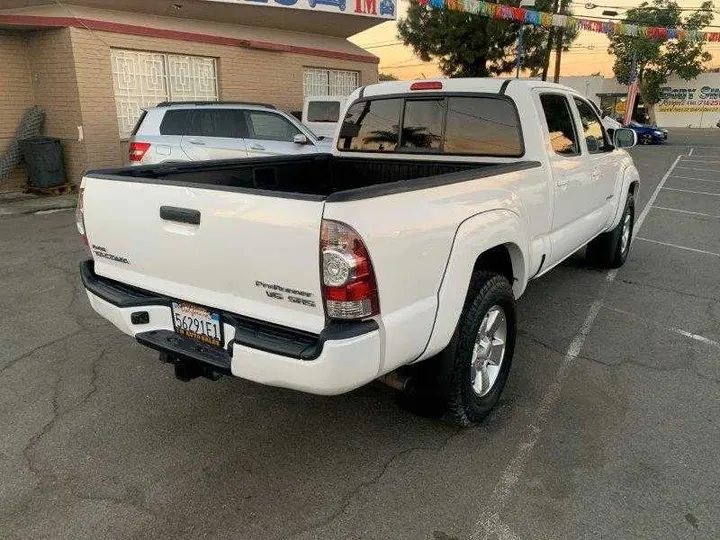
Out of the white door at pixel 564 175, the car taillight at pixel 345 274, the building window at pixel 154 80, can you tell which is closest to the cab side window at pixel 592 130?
the white door at pixel 564 175

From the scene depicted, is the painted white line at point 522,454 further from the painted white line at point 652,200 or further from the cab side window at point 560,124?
the painted white line at point 652,200

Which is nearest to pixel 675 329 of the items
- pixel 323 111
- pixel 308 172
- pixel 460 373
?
pixel 460 373

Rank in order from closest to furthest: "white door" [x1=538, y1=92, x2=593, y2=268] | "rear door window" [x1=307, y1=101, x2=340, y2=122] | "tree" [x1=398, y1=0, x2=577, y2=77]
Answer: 1. "white door" [x1=538, y1=92, x2=593, y2=268]
2. "rear door window" [x1=307, y1=101, x2=340, y2=122]
3. "tree" [x1=398, y1=0, x2=577, y2=77]

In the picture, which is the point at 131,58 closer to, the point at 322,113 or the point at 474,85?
the point at 322,113

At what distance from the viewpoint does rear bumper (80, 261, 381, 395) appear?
2.26 m

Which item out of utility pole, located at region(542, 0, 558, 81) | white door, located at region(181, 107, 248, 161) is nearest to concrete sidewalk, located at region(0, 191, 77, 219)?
white door, located at region(181, 107, 248, 161)

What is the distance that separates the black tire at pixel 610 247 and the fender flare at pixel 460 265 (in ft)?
11.5

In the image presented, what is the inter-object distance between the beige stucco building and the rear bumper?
10.2 metres

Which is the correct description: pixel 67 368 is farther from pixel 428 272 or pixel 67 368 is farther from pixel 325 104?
pixel 325 104

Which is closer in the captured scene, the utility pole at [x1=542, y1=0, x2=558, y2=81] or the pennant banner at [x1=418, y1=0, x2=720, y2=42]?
the pennant banner at [x1=418, y1=0, x2=720, y2=42]

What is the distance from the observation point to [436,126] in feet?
13.9

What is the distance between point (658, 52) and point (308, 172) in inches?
1943

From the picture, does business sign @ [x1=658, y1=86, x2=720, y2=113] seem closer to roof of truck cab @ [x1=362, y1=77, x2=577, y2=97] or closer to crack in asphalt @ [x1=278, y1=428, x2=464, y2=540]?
roof of truck cab @ [x1=362, y1=77, x2=577, y2=97]

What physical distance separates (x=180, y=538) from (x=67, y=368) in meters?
2.07
